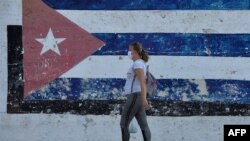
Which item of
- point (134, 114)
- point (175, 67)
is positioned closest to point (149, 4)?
point (175, 67)

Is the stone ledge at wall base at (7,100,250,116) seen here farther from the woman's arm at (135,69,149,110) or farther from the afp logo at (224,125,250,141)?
the woman's arm at (135,69,149,110)

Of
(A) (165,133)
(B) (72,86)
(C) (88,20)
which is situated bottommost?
(A) (165,133)

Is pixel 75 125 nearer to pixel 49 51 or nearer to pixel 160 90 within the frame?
pixel 49 51

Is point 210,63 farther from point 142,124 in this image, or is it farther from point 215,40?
point 142,124

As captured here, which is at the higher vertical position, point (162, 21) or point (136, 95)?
point (162, 21)

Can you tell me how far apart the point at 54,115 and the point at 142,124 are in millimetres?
1655

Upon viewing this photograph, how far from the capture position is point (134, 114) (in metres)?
10.4

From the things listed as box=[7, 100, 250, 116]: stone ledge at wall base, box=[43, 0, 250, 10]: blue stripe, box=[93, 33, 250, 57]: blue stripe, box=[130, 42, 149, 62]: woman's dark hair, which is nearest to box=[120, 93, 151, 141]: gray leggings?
box=[130, 42, 149, 62]: woman's dark hair

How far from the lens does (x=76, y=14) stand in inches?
453

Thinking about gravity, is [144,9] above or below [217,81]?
above

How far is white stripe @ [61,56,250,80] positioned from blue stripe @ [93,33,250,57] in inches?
2.9

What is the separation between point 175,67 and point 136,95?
1291 millimetres


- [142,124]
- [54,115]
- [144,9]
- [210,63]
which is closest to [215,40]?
[210,63]

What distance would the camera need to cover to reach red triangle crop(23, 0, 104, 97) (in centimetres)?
1152
